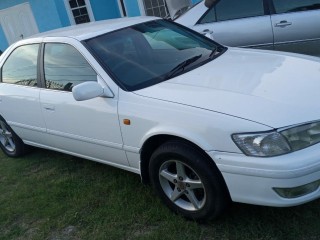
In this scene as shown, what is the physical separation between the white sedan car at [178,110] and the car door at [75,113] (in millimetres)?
12

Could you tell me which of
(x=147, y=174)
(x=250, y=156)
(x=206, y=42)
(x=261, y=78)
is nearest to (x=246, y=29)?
(x=206, y=42)

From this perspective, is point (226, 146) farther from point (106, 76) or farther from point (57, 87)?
point (57, 87)

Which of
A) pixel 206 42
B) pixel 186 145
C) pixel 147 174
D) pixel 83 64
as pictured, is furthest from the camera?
pixel 206 42

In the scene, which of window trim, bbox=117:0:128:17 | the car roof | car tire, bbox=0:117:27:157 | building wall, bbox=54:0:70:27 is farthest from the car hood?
building wall, bbox=54:0:70:27

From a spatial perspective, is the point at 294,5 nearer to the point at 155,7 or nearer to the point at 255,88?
the point at 255,88

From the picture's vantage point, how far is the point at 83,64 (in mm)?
3795

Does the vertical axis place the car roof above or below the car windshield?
above

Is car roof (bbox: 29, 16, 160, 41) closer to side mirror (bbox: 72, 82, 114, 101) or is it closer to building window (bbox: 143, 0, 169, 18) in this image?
side mirror (bbox: 72, 82, 114, 101)

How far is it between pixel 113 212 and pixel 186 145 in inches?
41.1

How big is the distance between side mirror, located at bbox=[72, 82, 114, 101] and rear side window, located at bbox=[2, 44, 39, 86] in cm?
126

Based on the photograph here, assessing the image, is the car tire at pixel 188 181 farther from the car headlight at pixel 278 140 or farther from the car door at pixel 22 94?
the car door at pixel 22 94

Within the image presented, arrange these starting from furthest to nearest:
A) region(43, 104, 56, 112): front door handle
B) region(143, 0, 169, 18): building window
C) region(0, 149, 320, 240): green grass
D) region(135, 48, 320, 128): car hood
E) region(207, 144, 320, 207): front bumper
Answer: region(143, 0, 169, 18): building window, region(43, 104, 56, 112): front door handle, region(0, 149, 320, 240): green grass, region(135, 48, 320, 128): car hood, region(207, 144, 320, 207): front bumper

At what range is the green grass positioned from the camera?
3.09m

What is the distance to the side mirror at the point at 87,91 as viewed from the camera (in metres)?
3.32
